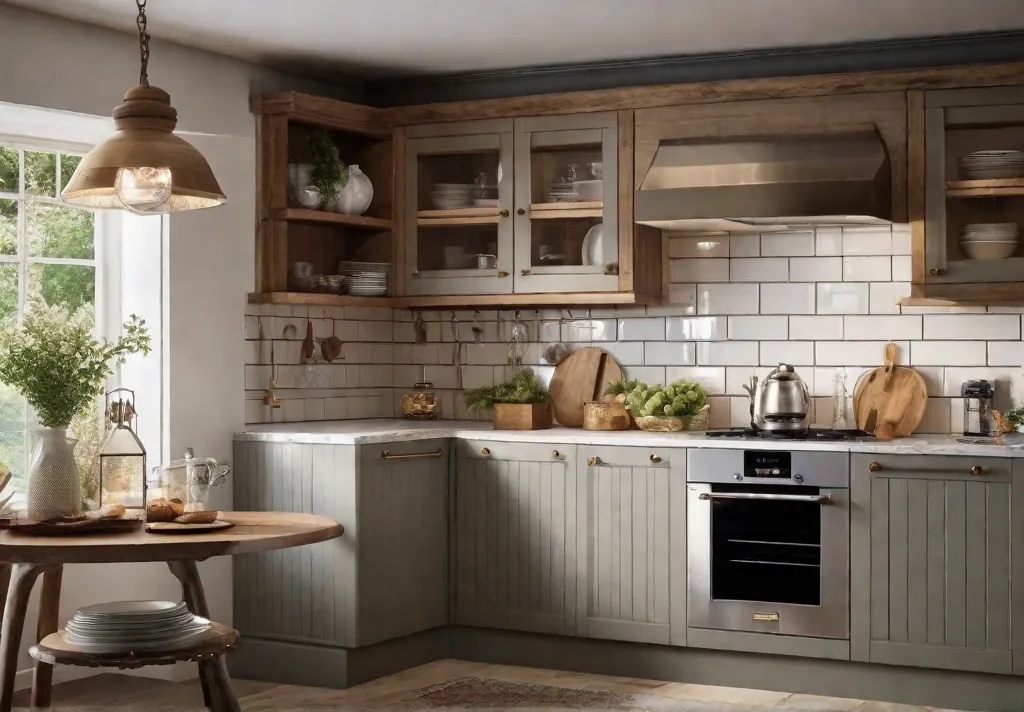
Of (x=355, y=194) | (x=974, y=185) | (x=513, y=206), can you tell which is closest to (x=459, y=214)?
(x=513, y=206)

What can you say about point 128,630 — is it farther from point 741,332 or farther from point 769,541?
point 741,332

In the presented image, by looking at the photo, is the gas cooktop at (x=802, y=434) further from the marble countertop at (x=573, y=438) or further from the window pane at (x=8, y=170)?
the window pane at (x=8, y=170)

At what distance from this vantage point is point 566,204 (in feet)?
17.8

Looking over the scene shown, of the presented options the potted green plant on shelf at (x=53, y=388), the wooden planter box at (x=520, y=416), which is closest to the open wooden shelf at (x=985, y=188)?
the wooden planter box at (x=520, y=416)

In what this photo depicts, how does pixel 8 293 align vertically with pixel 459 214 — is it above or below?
below

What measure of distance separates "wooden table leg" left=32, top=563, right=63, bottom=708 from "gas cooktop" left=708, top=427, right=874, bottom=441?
7.81 ft

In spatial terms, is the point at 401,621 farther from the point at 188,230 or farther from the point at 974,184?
the point at 974,184

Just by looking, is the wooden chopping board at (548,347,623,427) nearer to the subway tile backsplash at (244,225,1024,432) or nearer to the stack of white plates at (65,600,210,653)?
the subway tile backsplash at (244,225,1024,432)

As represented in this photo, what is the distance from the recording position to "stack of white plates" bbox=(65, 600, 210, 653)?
3.36 meters

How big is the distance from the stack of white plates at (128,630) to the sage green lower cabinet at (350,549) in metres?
1.51

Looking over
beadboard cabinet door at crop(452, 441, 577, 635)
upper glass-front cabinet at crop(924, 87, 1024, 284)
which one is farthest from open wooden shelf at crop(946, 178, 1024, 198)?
beadboard cabinet door at crop(452, 441, 577, 635)

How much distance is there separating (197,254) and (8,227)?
0.70m

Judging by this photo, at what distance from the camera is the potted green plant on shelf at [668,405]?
17.4ft

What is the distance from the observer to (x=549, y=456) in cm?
517
